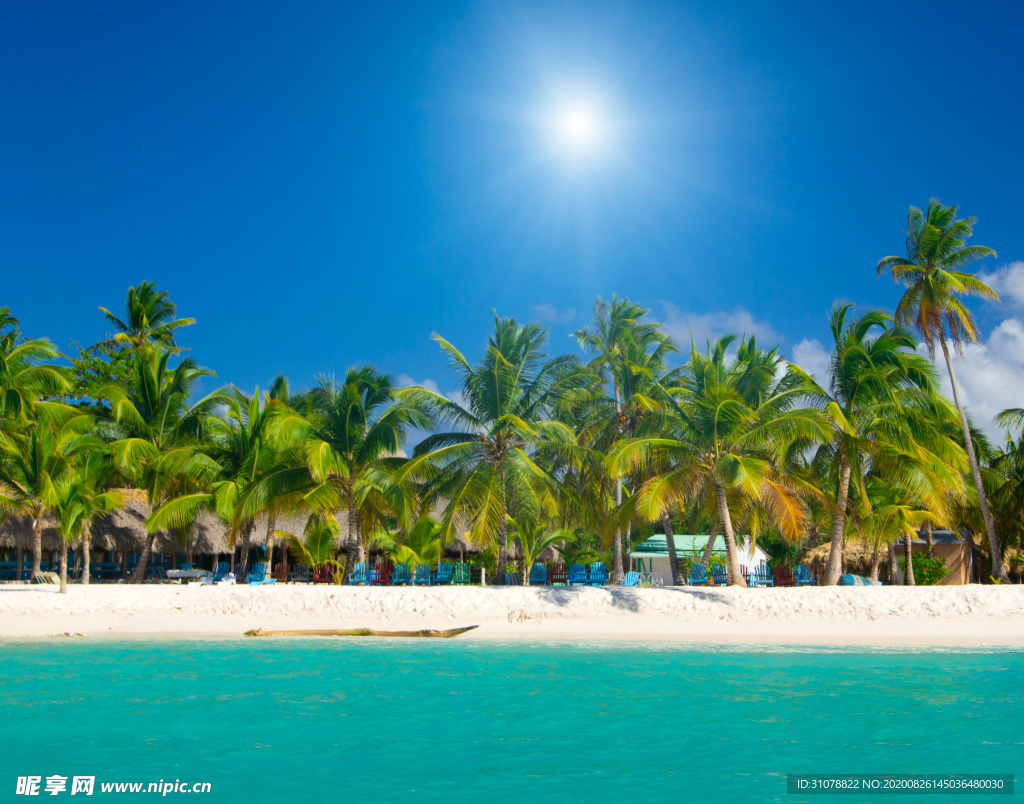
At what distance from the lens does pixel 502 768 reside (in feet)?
21.4

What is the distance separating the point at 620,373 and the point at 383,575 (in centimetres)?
945

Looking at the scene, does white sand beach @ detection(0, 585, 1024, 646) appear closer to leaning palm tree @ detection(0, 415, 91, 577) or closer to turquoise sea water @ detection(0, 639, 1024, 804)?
leaning palm tree @ detection(0, 415, 91, 577)

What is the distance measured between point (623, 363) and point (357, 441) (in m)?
8.54

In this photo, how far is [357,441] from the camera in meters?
20.6

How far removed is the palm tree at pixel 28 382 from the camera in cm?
2084

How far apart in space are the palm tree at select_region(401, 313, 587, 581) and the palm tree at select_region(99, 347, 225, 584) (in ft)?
21.6

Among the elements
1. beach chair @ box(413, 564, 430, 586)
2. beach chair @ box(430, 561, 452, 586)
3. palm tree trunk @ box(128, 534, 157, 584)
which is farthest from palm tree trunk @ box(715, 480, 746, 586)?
palm tree trunk @ box(128, 534, 157, 584)

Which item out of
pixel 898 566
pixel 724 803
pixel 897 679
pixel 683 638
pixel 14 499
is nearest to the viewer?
pixel 724 803

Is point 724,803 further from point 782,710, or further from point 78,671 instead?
point 78,671

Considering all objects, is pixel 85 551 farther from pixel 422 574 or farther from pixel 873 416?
pixel 873 416

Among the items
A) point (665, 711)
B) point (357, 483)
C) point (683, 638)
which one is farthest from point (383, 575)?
point (665, 711)

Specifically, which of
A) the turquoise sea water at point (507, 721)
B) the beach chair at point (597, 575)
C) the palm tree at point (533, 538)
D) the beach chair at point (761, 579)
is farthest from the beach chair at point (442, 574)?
the beach chair at point (761, 579)

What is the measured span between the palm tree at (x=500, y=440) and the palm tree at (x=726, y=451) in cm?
227

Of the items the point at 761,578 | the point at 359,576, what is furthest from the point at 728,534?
the point at 359,576
